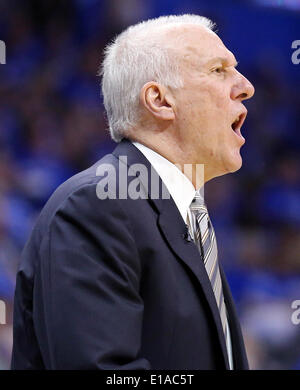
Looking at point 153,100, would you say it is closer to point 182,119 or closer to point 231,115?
point 182,119

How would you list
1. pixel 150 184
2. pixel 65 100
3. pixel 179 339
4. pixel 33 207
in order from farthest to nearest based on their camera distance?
pixel 65 100 < pixel 33 207 < pixel 150 184 < pixel 179 339

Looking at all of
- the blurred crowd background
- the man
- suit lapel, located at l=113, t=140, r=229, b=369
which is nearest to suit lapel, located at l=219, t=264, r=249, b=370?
the man

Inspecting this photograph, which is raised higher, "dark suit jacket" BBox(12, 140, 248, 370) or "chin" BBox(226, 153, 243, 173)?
"chin" BBox(226, 153, 243, 173)

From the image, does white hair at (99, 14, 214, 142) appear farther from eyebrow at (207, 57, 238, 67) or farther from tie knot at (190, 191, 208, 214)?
tie knot at (190, 191, 208, 214)

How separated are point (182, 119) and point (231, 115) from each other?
11cm

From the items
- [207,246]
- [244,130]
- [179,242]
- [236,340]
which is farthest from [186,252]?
[244,130]

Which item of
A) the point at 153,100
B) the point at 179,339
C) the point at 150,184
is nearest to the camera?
the point at 179,339

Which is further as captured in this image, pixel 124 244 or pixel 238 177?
pixel 238 177

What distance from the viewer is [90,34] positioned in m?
3.27

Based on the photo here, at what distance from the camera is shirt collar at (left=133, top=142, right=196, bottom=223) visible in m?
1.32

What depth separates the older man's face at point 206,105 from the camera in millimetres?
1408

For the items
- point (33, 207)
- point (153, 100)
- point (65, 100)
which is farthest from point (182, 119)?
point (65, 100)

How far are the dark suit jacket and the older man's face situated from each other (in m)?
0.17
